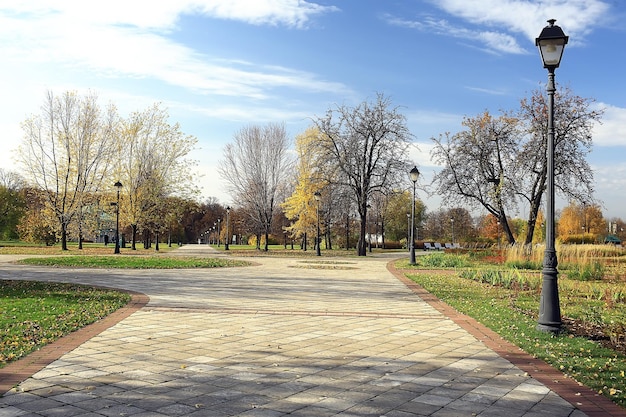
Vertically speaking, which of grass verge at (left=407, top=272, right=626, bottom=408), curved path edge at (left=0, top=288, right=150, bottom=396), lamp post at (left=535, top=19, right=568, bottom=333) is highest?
lamp post at (left=535, top=19, right=568, bottom=333)

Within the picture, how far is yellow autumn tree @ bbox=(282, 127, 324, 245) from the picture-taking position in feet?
142

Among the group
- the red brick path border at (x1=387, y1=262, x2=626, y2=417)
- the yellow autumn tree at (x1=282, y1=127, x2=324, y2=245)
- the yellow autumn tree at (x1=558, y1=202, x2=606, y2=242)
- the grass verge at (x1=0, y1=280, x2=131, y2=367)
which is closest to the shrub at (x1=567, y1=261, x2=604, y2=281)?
the red brick path border at (x1=387, y1=262, x2=626, y2=417)

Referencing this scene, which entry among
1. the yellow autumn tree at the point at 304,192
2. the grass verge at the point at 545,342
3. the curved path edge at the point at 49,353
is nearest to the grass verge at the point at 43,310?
the curved path edge at the point at 49,353

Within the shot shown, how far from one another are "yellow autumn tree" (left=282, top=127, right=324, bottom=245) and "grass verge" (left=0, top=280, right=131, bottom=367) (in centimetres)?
3046

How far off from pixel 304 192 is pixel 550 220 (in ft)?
118

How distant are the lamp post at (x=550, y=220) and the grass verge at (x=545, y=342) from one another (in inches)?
10.3

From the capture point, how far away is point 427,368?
18.8 feet

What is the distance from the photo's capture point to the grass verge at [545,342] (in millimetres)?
5223

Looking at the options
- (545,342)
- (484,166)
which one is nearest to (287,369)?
(545,342)

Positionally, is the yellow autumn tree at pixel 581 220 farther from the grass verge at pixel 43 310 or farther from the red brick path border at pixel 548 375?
the grass verge at pixel 43 310

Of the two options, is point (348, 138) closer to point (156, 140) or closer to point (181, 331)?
point (156, 140)

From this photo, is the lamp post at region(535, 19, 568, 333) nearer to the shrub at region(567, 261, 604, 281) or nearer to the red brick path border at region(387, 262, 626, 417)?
the red brick path border at region(387, 262, 626, 417)

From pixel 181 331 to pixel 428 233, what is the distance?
9743 centimetres

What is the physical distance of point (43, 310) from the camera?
9.06m
